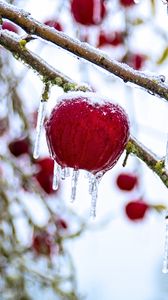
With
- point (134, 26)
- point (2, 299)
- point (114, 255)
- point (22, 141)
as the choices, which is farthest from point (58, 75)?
point (114, 255)

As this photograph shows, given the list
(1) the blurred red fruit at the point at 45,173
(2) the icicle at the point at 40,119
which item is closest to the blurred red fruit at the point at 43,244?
(1) the blurred red fruit at the point at 45,173

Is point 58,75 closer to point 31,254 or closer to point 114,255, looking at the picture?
point 31,254

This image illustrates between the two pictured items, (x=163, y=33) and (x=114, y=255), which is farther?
(x=114, y=255)

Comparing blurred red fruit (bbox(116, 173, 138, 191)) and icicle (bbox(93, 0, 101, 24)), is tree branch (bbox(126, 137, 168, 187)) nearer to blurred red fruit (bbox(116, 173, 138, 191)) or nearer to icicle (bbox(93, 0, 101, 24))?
icicle (bbox(93, 0, 101, 24))

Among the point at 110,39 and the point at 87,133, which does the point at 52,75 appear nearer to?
the point at 87,133

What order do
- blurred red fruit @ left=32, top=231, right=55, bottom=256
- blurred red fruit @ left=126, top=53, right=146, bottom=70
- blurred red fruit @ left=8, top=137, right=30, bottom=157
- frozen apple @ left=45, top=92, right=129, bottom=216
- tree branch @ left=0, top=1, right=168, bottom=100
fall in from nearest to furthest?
tree branch @ left=0, top=1, right=168, bottom=100 < frozen apple @ left=45, top=92, right=129, bottom=216 < blurred red fruit @ left=8, top=137, right=30, bottom=157 < blurred red fruit @ left=32, top=231, right=55, bottom=256 < blurred red fruit @ left=126, top=53, right=146, bottom=70

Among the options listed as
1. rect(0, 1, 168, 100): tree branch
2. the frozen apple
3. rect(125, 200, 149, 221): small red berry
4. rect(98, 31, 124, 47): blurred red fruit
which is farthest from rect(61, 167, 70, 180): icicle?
rect(98, 31, 124, 47): blurred red fruit
